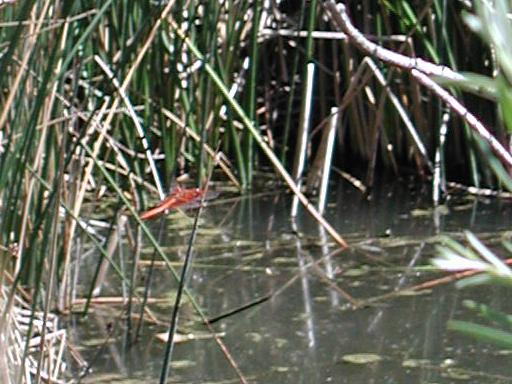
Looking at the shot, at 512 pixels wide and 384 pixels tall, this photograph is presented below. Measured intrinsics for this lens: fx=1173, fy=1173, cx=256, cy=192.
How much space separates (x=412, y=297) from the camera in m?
2.19

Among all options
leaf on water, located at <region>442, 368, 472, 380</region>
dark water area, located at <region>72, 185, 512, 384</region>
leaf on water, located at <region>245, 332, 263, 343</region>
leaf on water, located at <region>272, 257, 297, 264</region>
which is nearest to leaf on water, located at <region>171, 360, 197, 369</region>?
dark water area, located at <region>72, 185, 512, 384</region>

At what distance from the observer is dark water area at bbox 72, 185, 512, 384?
189cm

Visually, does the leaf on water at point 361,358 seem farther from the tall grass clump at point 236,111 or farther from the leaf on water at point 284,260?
the leaf on water at point 284,260

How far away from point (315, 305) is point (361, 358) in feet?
0.95

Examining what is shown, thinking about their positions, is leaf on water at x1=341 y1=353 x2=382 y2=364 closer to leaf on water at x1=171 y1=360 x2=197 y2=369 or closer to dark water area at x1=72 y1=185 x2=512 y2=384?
dark water area at x1=72 y1=185 x2=512 y2=384

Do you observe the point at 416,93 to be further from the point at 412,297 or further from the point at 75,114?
the point at 75,114

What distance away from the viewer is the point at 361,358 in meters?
1.91

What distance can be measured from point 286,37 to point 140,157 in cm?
88

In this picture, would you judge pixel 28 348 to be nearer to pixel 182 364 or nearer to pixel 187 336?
pixel 182 364

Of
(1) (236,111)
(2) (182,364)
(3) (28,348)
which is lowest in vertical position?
(2) (182,364)

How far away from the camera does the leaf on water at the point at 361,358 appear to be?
74.7 inches

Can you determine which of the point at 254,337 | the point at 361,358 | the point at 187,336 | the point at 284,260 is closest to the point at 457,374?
the point at 361,358

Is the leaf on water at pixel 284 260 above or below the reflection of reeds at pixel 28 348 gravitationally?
below

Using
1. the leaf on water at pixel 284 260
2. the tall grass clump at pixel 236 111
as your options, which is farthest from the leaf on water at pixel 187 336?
the leaf on water at pixel 284 260
